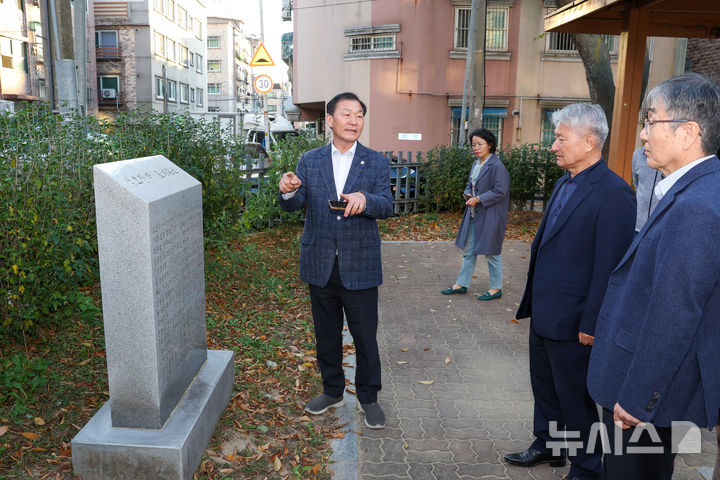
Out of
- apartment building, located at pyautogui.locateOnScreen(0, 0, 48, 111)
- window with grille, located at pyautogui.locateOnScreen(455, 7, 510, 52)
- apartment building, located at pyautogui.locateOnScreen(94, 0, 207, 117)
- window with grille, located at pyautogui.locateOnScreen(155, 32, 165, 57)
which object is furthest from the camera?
window with grille, located at pyautogui.locateOnScreen(155, 32, 165, 57)

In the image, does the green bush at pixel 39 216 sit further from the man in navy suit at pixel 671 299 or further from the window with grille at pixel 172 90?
the window with grille at pixel 172 90

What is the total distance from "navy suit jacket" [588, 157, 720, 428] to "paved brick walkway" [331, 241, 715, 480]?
5.51 ft

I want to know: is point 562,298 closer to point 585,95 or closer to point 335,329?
point 335,329

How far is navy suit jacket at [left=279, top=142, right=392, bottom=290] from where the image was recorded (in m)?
3.90

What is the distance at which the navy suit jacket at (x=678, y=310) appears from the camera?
198cm

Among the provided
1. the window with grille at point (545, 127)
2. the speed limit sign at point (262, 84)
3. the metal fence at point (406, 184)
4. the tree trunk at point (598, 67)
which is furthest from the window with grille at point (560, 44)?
the metal fence at point (406, 184)

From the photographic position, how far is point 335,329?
4152 mm

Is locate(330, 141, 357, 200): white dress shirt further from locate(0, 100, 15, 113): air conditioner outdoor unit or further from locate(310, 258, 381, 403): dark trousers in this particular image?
locate(0, 100, 15, 113): air conditioner outdoor unit

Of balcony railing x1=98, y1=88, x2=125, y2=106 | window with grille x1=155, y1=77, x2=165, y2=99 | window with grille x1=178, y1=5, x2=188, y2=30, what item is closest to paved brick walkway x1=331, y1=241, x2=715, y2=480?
balcony railing x1=98, y1=88, x2=125, y2=106

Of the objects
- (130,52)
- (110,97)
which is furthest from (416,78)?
(110,97)

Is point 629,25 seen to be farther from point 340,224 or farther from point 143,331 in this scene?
point 143,331

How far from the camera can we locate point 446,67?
2103 cm

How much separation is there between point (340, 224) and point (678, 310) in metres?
2.28

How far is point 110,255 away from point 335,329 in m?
1.68
